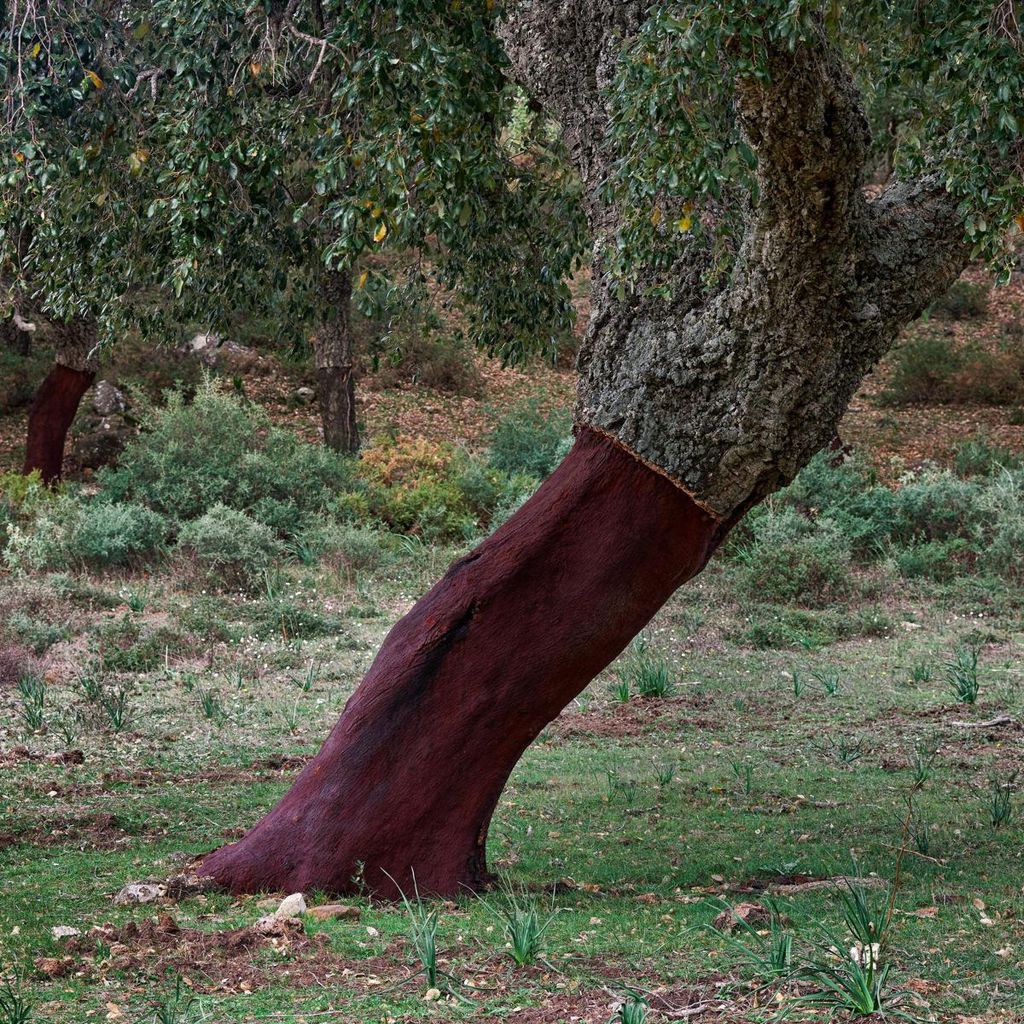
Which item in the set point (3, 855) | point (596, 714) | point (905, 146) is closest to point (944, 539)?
point (596, 714)

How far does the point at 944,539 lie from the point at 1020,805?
7603mm

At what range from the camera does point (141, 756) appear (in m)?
7.60

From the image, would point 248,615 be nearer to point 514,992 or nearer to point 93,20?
point 93,20

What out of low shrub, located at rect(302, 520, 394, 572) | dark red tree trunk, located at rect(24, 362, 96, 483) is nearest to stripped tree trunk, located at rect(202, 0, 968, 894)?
low shrub, located at rect(302, 520, 394, 572)

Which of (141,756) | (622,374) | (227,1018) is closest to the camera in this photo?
(227,1018)

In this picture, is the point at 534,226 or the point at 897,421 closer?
the point at 534,226

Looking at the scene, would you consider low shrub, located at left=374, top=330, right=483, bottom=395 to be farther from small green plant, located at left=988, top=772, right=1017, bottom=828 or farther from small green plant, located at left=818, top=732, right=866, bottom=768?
small green plant, located at left=988, top=772, right=1017, bottom=828

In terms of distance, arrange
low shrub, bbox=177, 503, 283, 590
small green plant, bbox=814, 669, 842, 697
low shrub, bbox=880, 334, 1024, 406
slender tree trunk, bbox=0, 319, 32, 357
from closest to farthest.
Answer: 1. small green plant, bbox=814, 669, 842, 697
2. low shrub, bbox=177, 503, 283, 590
3. slender tree trunk, bbox=0, 319, 32, 357
4. low shrub, bbox=880, 334, 1024, 406

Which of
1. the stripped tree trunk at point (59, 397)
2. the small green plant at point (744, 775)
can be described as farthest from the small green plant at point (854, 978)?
the stripped tree trunk at point (59, 397)

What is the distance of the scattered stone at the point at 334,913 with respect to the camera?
14.6ft

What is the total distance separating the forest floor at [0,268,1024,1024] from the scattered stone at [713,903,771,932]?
25mm

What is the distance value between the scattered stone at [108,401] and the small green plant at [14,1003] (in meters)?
16.0

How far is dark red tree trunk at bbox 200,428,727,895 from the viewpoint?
482 cm

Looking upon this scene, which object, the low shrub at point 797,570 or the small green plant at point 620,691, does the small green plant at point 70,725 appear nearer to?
the small green plant at point 620,691
